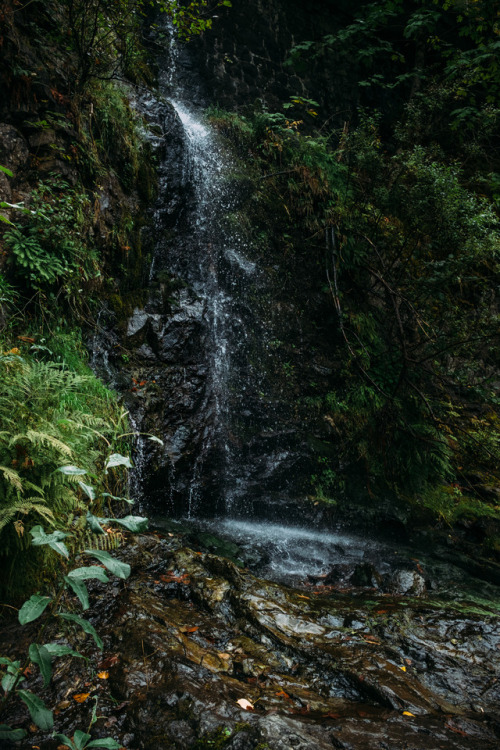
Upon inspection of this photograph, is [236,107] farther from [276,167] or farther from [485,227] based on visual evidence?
[485,227]

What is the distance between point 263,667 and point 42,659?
5.18 ft

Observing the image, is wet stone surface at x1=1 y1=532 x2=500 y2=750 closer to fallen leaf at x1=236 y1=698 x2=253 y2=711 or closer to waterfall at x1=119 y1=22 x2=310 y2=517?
fallen leaf at x1=236 y1=698 x2=253 y2=711

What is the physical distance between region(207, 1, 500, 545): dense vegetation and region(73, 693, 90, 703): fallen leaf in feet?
14.0

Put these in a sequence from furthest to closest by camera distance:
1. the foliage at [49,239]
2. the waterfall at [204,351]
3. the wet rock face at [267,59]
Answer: the wet rock face at [267,59], the waterfall at [204,351], the foliage at [49,239]

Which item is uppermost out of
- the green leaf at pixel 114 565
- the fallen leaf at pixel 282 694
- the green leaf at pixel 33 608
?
the green leaf at pixel 114 565

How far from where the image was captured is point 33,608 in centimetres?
118

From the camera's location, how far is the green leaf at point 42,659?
115 centimetres

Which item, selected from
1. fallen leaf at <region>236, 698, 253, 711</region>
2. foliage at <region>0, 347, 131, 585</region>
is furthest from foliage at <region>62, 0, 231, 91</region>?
fallen leaf at <region>236, 698, 253, 711</region>

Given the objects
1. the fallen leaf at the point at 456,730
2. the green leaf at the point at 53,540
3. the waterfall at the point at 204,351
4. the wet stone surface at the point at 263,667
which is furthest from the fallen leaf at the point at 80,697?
the waterfall at the point at 204,351

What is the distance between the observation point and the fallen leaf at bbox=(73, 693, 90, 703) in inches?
67.1

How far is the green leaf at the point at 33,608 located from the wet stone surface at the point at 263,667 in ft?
2.36

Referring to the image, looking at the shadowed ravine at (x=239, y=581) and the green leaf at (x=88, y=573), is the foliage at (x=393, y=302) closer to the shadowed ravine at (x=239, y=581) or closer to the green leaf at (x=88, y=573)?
the shadowed ravine at (x=239, y=581)

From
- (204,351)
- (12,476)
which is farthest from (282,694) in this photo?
(204,351)

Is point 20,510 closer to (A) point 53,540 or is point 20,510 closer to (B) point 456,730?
(A) point 53,540
